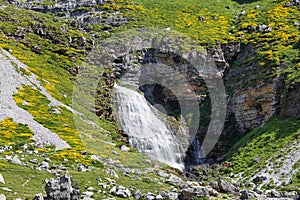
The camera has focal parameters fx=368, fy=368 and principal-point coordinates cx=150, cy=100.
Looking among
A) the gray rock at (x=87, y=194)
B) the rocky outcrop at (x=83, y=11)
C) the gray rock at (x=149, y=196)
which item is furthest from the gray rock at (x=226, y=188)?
the rocky outcrop at (x=83, y=11)

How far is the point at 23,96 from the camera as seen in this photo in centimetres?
4631

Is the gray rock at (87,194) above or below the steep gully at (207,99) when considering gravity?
above

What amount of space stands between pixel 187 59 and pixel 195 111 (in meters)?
11.0

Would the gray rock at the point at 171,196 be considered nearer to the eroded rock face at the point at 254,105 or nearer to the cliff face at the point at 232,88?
the cliff face at the point at 232,88

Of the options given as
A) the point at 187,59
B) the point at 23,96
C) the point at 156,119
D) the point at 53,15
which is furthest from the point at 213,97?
the point at 53,15

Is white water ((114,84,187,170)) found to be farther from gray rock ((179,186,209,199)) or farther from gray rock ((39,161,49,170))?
gray rock ((179,186,209,199))

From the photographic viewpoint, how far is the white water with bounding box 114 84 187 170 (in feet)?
182

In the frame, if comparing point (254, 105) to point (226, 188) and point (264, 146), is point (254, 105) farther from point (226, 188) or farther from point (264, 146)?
point (226, 188)

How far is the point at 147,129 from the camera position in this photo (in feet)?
196

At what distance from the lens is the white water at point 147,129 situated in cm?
5544

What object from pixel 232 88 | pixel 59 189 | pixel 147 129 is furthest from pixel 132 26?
pixel 59 189

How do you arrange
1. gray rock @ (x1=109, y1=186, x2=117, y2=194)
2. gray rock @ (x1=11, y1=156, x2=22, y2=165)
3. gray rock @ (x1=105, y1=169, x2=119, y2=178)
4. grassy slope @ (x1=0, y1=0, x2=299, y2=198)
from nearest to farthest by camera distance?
gray rock @ (x1=109, y1=186, x2=117, y2=194) < gray rock @ (x1=11, y1=156, x2=22, y2=165) < gray rock @ (x1=105, y1=169, x2=119, y2=178) < grassy slope @ (x1=0, y1=0, x2=299, y2=198)

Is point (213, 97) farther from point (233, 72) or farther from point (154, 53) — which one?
point (154, 53)

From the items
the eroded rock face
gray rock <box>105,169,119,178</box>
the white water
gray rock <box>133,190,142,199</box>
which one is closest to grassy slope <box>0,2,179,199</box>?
gray rock <box>105,169,119,178</box>
